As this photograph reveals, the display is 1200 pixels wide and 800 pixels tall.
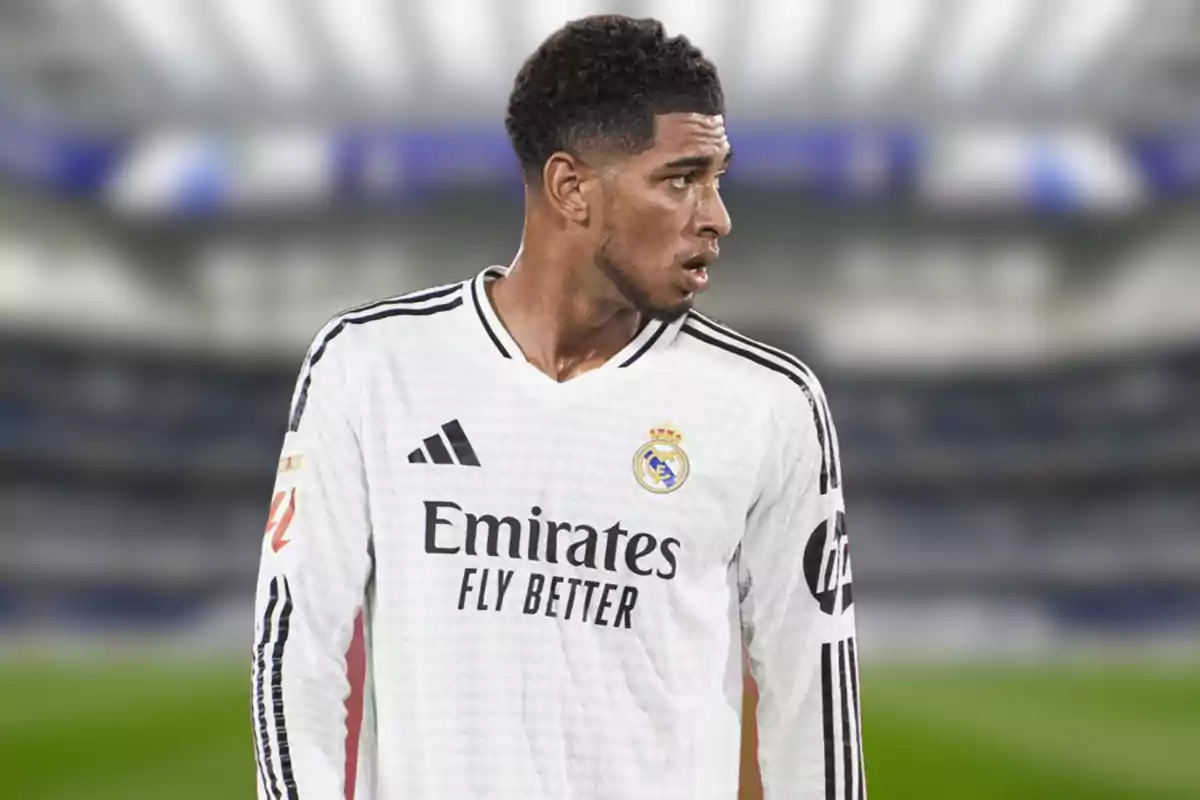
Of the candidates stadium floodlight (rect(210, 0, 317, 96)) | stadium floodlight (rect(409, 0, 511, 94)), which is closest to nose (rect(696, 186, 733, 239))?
stadium floodlight (rect(409, 0, 511, 94))

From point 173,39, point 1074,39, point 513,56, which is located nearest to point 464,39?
point 513,56

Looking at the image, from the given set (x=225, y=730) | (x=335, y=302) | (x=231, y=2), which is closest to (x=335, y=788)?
(x=225, y=730)

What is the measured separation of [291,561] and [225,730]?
6488mm

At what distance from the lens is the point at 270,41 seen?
18172 millimetres

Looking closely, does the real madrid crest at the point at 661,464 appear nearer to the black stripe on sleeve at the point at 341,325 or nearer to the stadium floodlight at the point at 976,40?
the black stripe on sleeve at the point at 341,325

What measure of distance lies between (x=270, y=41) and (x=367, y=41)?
49.1 inches

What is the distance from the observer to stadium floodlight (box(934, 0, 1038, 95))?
1702 centimetres

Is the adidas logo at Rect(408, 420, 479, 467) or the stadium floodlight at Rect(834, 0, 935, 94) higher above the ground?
the stadium floodlight at Rect(834, 0, 935, 94)

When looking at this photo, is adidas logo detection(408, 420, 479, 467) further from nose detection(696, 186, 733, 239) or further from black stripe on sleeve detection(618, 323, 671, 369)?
nose detection(696, 186, 733, 239)

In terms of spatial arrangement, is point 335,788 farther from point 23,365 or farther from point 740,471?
point 23,365

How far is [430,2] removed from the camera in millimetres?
16953

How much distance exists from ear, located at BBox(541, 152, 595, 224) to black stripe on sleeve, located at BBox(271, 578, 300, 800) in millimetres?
573

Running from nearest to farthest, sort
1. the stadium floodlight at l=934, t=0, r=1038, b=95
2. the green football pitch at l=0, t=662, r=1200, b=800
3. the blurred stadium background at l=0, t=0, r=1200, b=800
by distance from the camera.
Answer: the green football pitch at l=0, t=662, r=1200, b=800, the stadium floodlight at l=934, t=0, r=1038, b=95, the blurred stadium background at l=0, t=0, r=1200, b=800

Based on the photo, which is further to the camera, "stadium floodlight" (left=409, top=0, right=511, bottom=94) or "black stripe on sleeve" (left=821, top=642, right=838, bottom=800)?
"stadium floodlight" (left=409, top=0, right=511, bottom=94)
